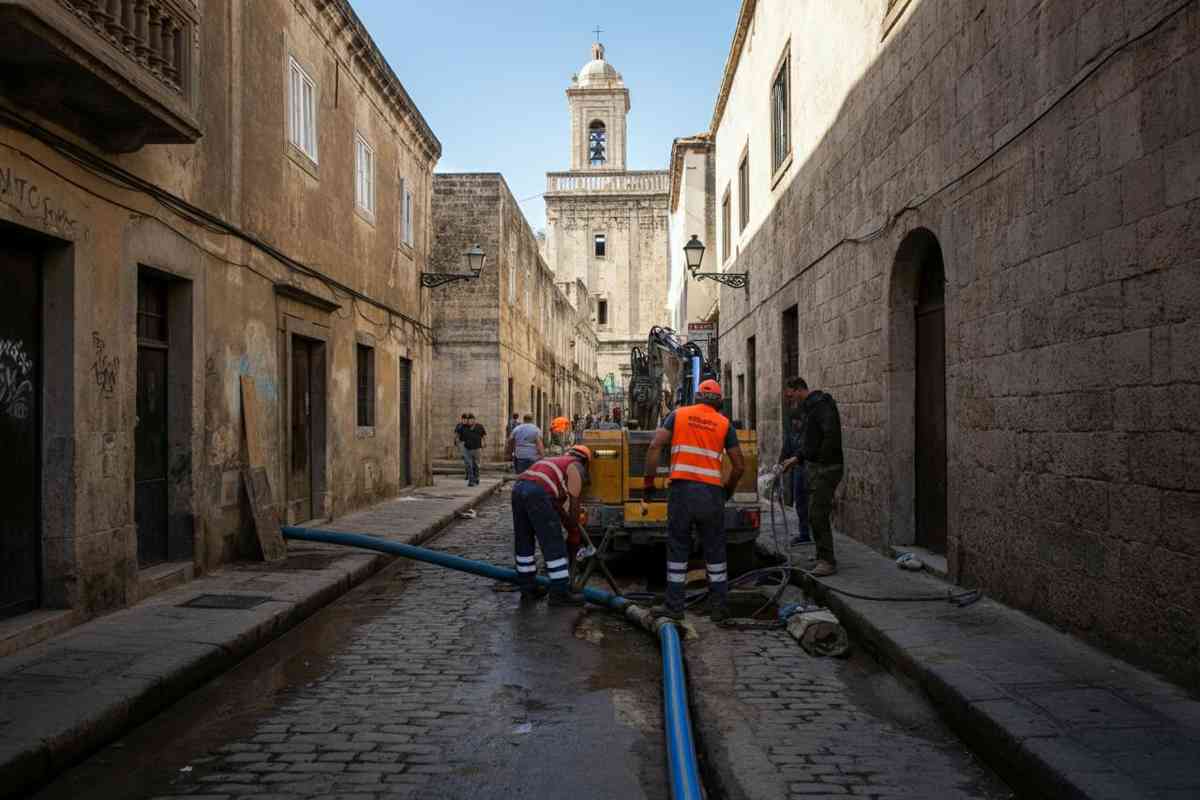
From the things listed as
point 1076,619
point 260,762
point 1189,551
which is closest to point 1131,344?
point 1189,551

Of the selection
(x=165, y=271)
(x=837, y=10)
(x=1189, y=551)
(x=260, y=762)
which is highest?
(x=837, y=10)

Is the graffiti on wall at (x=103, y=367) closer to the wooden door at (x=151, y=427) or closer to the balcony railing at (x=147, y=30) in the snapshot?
the wooden door at (x=151, y=427)

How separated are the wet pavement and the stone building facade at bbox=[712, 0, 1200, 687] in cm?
260

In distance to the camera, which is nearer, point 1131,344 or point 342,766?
point 342,766

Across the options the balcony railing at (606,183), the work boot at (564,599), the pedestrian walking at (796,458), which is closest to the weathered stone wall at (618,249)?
the balcony railing at (606,183)

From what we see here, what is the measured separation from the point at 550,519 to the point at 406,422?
10513 millimetres

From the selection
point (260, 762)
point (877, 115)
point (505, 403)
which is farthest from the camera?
point (505, 403)

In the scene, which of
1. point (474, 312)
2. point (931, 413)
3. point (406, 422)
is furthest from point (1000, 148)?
point (474, 312)

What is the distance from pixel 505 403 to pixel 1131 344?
841 inches

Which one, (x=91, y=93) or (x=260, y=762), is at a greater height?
(x=91, y=93)

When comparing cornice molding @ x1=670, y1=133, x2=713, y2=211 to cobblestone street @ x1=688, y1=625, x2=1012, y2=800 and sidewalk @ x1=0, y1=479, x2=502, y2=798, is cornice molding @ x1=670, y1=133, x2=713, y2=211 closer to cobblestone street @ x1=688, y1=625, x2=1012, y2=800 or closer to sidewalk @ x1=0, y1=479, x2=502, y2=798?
sidewalk @ x1=0, y1=479, x2=502, y2=798

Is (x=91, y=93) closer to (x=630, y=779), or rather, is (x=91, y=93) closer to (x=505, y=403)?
(x=630, y=779)

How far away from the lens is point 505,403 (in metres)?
25.8

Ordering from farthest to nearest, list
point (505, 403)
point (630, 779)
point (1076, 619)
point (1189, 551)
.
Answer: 1. point (505, 403)
2. point (1076, 619)
3. point (1189, 551)
4. point (630, 779)
